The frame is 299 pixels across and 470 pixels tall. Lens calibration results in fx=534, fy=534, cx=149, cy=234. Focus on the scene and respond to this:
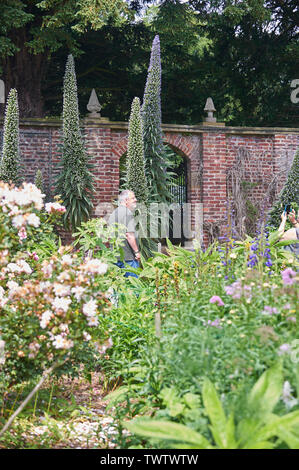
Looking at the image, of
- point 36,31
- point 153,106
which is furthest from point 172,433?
point 36,31

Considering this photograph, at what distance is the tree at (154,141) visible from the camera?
30.9 ft

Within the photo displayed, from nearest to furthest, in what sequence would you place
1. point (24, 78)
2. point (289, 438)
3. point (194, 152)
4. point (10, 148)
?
1. point (289, 438)
2. point (10, 148)
3. point (194, 152)
4. point (24, 78)

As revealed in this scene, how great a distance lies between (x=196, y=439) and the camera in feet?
7.14

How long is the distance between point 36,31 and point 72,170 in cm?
356

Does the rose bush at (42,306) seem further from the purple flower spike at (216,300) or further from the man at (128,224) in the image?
the man at (128,224)

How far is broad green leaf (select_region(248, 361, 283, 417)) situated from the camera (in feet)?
7.16

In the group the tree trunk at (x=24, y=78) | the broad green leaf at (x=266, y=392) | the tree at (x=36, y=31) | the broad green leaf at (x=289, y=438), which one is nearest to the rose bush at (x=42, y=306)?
the broad green leaf at (x=266, y=392)

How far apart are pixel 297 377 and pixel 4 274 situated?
1.88 metres

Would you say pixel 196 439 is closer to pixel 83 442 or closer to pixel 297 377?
pixel 297 377

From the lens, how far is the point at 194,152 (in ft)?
34.9

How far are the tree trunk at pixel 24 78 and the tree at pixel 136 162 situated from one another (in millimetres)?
3638

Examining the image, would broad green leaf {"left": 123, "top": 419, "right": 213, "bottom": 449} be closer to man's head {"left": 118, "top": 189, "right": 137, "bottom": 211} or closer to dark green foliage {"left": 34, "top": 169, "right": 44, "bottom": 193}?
man's head {"left": 118, "top": 189, "right": 137, "bottom": 211}

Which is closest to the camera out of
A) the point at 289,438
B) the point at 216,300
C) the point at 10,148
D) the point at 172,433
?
the point at 289,438

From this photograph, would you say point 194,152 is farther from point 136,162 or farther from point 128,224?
point 128,224
